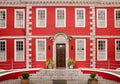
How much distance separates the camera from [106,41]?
108 feet

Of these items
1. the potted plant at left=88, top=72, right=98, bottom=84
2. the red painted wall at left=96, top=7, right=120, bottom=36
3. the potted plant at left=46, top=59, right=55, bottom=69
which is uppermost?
the red painted wall at left=96, top=7, right=120, bottom=36

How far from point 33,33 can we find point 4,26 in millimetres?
3017

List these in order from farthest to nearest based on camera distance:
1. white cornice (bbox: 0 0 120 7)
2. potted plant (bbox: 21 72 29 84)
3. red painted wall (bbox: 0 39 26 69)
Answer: white cornice (bbox: 0 0 120 7), red painted wall (bbox: 0 39 26 69), potted plant (bbox: 21 72 29 84)

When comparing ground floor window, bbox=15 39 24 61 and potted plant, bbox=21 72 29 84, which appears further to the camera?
ground floor window, bbox=15 39 24 61

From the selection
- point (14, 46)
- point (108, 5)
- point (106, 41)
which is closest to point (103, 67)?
point (106, 41)

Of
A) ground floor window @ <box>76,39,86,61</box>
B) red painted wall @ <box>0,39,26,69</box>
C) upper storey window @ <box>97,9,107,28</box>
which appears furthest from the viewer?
upper storey window @ <box>97,9,107,28</box>

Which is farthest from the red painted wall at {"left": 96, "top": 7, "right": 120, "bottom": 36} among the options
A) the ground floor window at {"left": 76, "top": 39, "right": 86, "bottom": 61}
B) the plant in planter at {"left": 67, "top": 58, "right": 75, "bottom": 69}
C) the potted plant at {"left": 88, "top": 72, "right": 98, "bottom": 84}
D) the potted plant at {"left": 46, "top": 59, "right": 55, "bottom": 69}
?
the potted plant at {"left": 88, "top": 72, "right": 98, "bottom": 84}

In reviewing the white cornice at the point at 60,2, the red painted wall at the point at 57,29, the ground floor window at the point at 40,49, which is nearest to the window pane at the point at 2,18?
the white cornice at the point at 60,2

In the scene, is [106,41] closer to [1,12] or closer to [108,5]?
[108,5]

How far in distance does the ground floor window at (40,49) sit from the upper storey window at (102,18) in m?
5.87

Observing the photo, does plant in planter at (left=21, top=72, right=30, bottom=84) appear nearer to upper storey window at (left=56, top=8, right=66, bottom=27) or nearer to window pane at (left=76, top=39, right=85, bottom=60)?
window pane at (left=76, top=39, right=85, bottom=60)

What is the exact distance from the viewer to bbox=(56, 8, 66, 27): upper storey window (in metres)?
32.9

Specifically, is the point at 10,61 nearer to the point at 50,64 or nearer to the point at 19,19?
the point at 19,19

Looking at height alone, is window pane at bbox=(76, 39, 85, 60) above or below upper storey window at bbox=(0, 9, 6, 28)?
below
